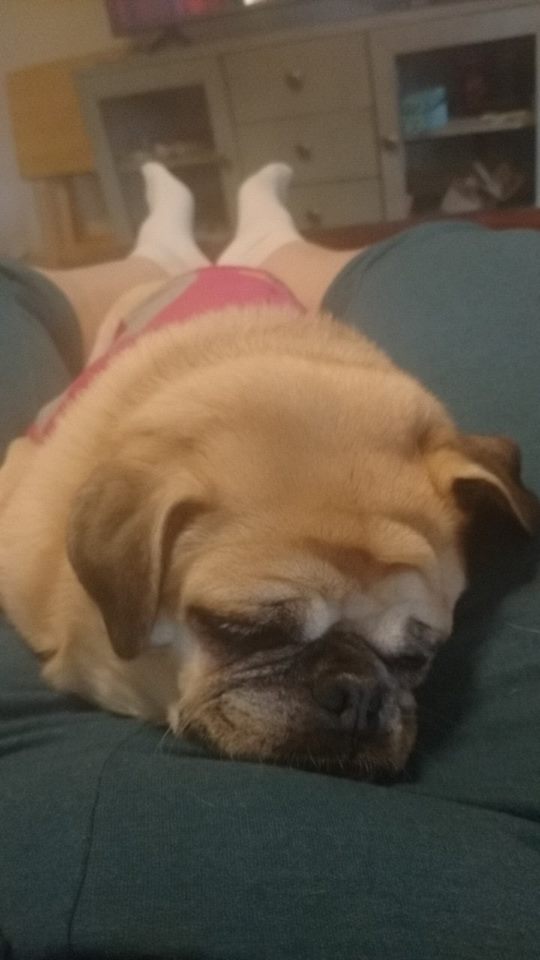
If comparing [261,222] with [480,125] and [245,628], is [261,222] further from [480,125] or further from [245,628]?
[245,628]

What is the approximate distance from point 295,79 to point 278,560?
234 centimetres

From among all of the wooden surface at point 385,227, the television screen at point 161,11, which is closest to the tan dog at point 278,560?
the wooden surface at point 385,227

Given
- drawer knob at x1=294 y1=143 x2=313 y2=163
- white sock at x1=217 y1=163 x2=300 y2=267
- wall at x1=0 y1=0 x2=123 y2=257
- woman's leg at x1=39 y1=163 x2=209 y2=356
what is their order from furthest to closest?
drawer knob at x1=294 y1=143 x2=313 y2=163, wall at x1=0 y1=0 x2=123 y2=257, white sock at x1=217 y1=163 x2=300 y2=267, woman's leg at x1=39 y1=163 x2=209 y2=356

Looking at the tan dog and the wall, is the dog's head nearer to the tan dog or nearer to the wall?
the tan dog

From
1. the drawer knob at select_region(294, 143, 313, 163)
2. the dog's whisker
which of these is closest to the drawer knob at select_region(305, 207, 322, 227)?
the drawer knob at select_region(294, 143, 313, 163)

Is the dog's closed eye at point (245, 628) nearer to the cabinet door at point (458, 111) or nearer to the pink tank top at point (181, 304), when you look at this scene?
the pink tank top at point (181, 304)

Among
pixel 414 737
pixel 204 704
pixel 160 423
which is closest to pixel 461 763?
pixel 414 737

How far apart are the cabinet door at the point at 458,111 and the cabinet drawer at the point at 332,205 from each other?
5 cm

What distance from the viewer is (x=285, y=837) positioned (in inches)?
21.3

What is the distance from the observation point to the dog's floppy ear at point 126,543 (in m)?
0.64

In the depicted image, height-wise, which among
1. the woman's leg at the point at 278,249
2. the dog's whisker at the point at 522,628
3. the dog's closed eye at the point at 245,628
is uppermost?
the dog's closed eye at the point at 245,628

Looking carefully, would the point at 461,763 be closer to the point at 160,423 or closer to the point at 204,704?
the point at 204,704

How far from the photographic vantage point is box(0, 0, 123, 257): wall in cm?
259

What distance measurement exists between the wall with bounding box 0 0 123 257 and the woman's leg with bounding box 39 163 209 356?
2.49 feet
